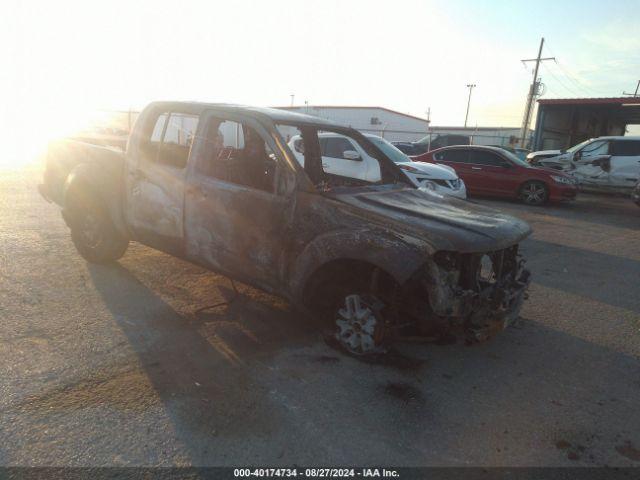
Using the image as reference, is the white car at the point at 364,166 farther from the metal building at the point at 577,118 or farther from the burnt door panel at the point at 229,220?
the metal building at the point at 577,118

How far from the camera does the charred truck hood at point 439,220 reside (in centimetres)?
291

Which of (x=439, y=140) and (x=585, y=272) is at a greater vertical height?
(x=439, y=140)

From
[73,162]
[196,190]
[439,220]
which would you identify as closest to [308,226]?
[439,220]

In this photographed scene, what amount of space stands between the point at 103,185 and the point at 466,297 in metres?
3.77

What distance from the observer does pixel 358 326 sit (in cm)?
329

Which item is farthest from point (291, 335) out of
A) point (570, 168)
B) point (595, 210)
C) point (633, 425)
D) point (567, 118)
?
point (567, 118)

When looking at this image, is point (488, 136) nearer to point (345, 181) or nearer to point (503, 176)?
point (503, 176)

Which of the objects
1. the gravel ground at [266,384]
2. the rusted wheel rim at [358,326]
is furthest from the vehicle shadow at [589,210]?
the rusted wheel rim at [358,326]

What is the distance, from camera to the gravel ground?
2.40 meters

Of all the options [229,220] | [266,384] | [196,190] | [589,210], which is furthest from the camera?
[589,210]

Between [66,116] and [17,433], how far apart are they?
17419mm

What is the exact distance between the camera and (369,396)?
291 centimetres

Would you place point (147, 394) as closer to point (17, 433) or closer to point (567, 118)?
point (17, 433)

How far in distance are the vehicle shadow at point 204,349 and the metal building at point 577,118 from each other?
2318cm
